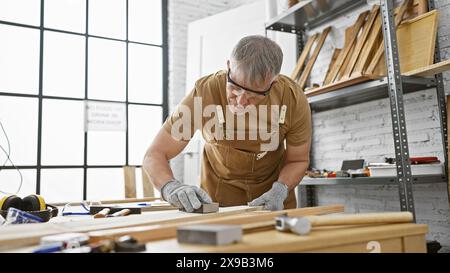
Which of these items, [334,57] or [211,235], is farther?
[334,57]

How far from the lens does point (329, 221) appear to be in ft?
2.93

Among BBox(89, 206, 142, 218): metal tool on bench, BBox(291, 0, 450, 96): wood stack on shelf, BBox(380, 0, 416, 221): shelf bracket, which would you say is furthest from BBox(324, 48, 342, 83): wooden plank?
BBox(89, 206, 142, 218): metal tool on bench

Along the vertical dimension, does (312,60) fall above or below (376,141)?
above

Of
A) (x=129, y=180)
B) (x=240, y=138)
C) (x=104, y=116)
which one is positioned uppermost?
(x=104, y=116)

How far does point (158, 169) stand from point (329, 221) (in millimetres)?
1151

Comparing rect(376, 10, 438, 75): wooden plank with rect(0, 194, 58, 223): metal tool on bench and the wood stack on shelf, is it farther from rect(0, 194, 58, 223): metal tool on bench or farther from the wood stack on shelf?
rect(0, 194, 58, 223): metal tool on bench

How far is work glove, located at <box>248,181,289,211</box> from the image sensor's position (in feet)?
5.38

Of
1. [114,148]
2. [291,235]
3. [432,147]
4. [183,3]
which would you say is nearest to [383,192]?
[432,147]

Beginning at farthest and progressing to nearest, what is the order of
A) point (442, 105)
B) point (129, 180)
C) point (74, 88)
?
point (74, 88)
point (129, 180)
point (442, 105)

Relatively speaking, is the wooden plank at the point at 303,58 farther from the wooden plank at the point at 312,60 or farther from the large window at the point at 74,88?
the large window at the point at 74,88

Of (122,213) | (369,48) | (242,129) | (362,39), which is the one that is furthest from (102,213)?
(362,39)

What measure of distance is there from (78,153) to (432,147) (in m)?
3.20

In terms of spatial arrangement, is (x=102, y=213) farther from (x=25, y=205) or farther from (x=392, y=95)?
(x=392, y=95)

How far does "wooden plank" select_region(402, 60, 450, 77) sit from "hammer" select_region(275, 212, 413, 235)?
1361mm
